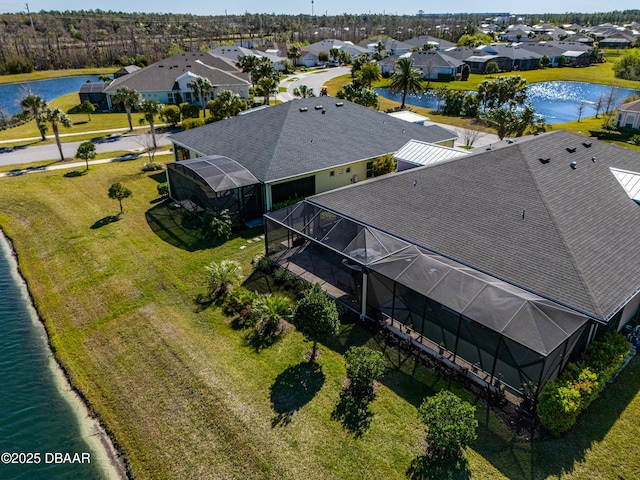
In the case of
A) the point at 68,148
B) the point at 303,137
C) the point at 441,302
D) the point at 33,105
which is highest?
the point at 33,105

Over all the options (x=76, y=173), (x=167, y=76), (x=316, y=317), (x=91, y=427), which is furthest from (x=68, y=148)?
(x=316, y=317)

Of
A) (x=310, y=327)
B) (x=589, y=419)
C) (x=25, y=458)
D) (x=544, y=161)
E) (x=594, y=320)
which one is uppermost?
(x=544, y=161)

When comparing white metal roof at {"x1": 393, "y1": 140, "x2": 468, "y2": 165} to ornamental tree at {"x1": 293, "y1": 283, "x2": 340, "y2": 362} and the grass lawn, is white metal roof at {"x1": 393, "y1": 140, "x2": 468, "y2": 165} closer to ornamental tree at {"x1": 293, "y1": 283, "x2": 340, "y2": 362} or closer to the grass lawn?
the grass lawn

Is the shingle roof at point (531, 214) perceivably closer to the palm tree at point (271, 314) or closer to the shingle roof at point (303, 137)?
the palm tree at point (271, 314)

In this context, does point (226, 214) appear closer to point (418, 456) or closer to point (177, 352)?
point (177, 352)

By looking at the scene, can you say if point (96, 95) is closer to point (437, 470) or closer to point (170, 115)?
point (170, 115)

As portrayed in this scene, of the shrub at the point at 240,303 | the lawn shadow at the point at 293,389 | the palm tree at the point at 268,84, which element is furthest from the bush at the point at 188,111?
the lawn shadow at the point at 293,389

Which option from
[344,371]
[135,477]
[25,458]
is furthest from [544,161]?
[25,458]
